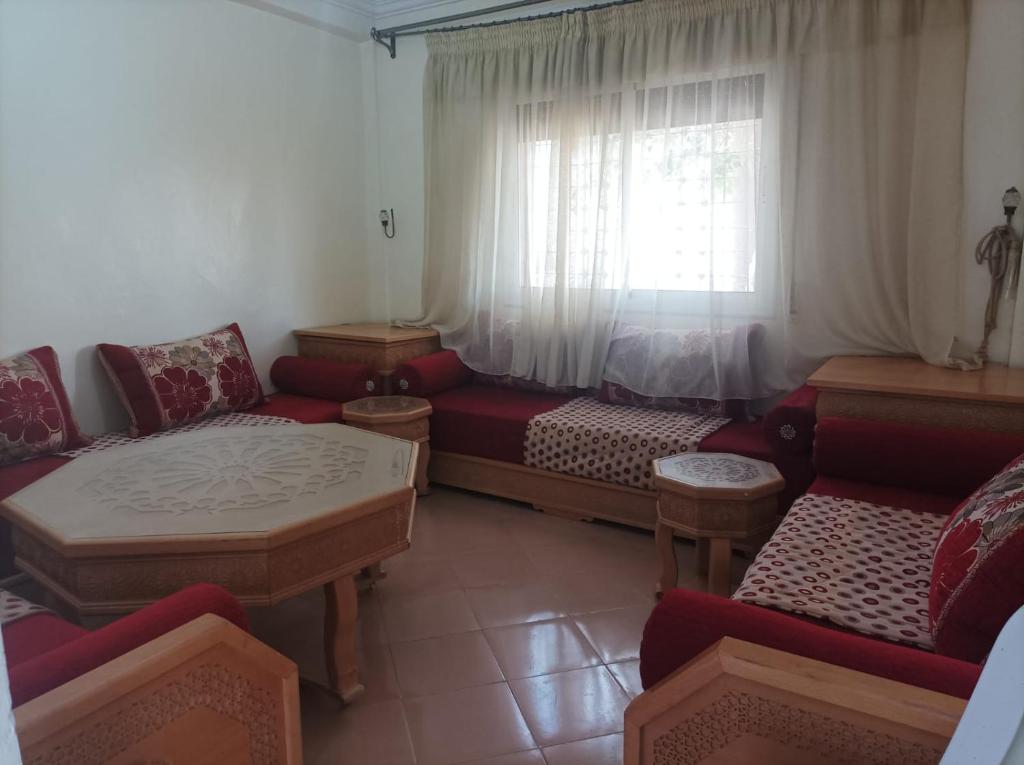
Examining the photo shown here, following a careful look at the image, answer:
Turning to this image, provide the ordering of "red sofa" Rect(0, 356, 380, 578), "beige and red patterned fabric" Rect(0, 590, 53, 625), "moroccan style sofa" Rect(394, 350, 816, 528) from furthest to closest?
Answer: "red sofa" Rect(0, 356, 380, 578), "moroccan style sofa" Rect(394, 350, 816, 528), "beige and red patterned fabric" Rect(0, 590, 53, 625)

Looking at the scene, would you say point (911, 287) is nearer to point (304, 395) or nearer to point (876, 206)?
point (876, 206)

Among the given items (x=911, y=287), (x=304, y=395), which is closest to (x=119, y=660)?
(x=304, y=395)

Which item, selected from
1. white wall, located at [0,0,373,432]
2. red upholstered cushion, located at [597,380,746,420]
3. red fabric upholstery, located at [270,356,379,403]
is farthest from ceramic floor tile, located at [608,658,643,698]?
white wall, located at [0,0,373,432]

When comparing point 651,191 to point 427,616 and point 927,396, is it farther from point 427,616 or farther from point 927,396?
point 427,616

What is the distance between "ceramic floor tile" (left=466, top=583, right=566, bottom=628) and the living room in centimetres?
2

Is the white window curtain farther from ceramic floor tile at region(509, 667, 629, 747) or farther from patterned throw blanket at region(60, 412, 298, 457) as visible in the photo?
ceramic floor tile at region(509, 667, 629, 747)

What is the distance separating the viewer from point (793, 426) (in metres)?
2.51

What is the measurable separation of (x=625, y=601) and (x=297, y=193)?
9.24 feet

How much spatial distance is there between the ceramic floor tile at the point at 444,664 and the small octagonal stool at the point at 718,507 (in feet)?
2.32

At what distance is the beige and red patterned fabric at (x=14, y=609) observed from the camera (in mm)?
1521

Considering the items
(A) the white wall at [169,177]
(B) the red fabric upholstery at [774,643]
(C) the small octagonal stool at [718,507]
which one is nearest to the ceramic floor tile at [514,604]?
(C) the small octagonal stool at [718,507]

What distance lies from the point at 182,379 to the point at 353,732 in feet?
6.17

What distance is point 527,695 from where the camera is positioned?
6.37 ft

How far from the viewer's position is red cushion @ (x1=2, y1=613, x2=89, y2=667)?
4.56 ft
